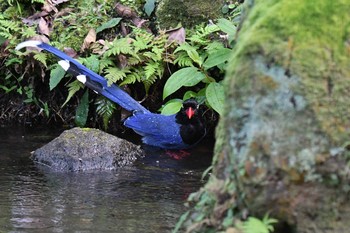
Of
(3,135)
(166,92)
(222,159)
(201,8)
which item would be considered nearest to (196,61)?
(166,92)

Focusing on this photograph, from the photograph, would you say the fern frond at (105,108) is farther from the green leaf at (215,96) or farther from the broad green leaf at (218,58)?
the broad green leaf at (218,58)

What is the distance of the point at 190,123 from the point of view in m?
6.37

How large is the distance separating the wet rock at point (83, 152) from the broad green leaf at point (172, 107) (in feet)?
2.18

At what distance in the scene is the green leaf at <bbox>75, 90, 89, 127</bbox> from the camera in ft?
22.5

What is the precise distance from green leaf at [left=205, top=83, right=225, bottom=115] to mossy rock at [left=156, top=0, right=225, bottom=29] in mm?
1415

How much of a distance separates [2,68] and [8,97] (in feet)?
1.16

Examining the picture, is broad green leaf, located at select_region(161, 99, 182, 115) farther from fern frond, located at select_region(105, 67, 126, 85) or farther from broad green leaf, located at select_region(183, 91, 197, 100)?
fern frond, located at select_region(105, 67, 126, 85)

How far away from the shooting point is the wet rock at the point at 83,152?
581 centimetres

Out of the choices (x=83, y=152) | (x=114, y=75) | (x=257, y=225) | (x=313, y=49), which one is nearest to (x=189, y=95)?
(x=114, y=75)

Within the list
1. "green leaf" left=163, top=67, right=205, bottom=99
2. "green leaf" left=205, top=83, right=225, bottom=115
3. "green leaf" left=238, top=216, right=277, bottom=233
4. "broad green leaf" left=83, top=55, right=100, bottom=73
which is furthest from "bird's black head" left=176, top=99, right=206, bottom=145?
"green leaf" left=238, top=216, right=277, bottom=233

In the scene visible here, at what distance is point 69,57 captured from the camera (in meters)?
6.73

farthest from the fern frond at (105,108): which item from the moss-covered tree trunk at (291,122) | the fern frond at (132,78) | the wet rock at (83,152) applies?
the moss-covered tree trunk at (291,122)

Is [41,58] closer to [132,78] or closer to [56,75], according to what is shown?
[56,75]

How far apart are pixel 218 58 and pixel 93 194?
1.80m
